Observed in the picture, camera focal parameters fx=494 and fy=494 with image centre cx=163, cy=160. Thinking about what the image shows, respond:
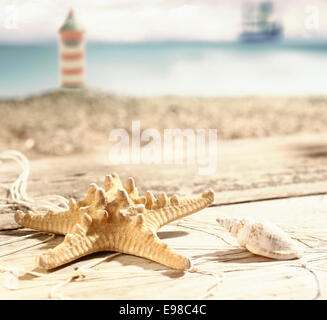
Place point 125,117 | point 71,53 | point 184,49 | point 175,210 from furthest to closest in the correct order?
point 184,49 < point 71,53 < point 125,117 < point 175,210

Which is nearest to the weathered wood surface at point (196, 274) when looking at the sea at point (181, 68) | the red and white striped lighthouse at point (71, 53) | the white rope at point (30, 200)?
the white rope at point (30, 200)

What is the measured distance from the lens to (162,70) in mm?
7082

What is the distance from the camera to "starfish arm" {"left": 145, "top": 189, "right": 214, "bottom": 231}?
1.50m

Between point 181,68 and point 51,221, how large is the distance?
5.94 m

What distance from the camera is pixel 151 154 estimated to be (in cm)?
310

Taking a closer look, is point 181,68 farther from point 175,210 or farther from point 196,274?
point 196,274

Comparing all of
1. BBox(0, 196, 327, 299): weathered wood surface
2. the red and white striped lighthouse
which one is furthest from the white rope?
the red and white striped lighthouse

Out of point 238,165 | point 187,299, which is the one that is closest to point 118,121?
point 238,165

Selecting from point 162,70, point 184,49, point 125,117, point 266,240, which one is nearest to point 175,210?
point 266,240

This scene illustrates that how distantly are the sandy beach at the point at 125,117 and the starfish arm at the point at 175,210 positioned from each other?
187cm

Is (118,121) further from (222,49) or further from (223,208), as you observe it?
(222,49)

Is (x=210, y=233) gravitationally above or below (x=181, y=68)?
below

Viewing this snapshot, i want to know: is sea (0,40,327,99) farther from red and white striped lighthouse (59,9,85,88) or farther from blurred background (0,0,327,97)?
red and white striped lighthouse (59,9,85,88)

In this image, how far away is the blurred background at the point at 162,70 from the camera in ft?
14.3
